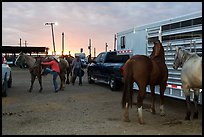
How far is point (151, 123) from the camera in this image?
725 centimetres

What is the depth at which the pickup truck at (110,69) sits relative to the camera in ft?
44.9

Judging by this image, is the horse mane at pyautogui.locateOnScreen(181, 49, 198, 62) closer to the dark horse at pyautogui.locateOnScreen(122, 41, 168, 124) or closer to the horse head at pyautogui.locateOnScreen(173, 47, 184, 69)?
the horse head at pyautogui.locateOnScreen(173, 47, 184, 69)

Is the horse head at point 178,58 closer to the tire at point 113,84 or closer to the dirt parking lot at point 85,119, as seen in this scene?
the dirt parking lot at point 85,119

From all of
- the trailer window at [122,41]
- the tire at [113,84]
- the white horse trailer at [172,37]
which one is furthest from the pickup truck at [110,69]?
the white horse trailer at [172,37]

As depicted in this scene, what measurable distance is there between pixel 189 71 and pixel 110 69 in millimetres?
7284

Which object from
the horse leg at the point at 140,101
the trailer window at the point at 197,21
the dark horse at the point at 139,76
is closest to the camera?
the horse leg at the point at 140,101

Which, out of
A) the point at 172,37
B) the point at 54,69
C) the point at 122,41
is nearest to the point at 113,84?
the point at 122,41

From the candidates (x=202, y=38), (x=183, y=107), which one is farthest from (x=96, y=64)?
(x=202, y=38)

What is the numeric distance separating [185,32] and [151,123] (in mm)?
2652

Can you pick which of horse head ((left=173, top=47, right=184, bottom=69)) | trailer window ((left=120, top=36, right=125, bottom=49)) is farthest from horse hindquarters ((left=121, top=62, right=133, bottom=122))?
trailer window ((left=120, top=36, right=125, bottom=49))

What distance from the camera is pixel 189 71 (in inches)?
283

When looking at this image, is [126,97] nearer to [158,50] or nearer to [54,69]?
[158,50]

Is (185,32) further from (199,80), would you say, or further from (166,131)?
(166,131)

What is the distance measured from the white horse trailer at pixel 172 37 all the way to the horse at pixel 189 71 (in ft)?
0.94
